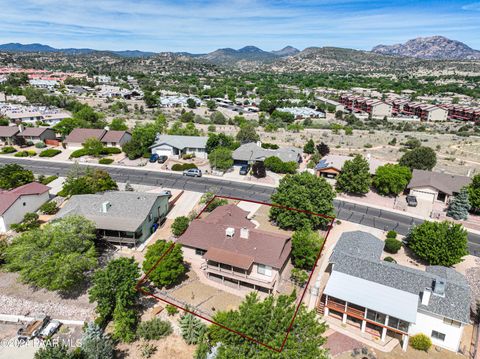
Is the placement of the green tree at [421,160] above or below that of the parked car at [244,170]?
above

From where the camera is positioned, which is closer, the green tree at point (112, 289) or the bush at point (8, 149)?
the green tree at point (112, 289)

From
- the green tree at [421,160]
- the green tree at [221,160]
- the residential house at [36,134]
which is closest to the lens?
the green tree at [421,160]

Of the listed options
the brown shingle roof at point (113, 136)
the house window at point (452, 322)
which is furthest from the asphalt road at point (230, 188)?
the house window at point (452, 322)

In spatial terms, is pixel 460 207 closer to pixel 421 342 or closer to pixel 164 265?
pixel 421 342

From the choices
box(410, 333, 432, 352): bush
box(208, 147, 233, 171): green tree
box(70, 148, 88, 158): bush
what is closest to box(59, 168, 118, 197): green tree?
box(208, 147, 233, 171): green tree

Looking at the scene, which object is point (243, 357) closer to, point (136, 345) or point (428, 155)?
point (136, 345)

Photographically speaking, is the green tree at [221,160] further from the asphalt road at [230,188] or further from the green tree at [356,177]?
the green tree at [356,177]

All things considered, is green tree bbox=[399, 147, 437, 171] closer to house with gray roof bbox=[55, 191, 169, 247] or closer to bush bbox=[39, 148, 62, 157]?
house with gray roof bbox=[55, 191, 169, 247]
